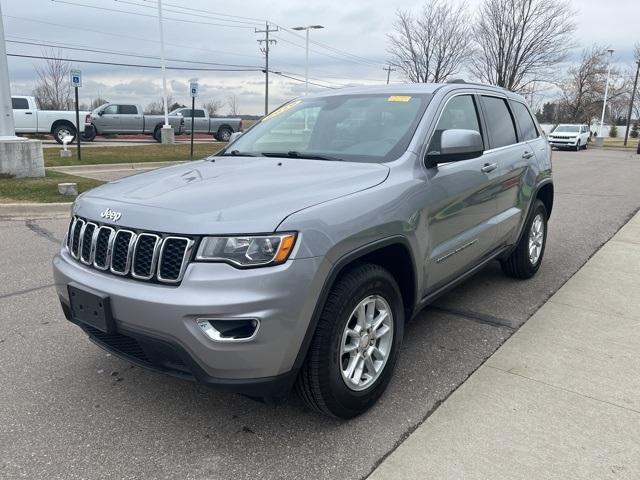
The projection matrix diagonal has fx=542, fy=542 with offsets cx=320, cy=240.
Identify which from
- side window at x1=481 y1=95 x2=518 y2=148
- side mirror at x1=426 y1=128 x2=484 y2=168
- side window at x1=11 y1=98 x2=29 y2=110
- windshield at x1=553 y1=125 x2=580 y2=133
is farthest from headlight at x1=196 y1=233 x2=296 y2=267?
windshield at x1=553 y1=125 x2=580 y2=133

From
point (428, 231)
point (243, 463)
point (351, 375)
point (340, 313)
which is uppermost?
point (428, 231)

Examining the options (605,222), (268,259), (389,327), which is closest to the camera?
(268,259)

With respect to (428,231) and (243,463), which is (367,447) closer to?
(243,463)

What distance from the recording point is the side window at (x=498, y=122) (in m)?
4.37

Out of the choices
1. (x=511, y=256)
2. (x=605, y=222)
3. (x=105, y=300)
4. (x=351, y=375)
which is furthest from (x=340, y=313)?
(x=605, y=222)

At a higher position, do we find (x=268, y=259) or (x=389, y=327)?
(x=268, y=259)

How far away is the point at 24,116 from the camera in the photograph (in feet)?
72.2

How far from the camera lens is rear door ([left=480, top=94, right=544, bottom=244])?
4.30 metres

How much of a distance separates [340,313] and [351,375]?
420 millimetres

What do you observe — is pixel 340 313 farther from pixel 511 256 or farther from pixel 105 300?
pixel 511 256

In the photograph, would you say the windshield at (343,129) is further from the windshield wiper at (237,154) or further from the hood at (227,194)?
the hood at (227,194)

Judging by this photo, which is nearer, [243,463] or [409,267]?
[243,463]

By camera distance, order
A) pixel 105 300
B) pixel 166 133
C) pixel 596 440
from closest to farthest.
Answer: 1. pixel 105 300
2. pixel 596 440
3. pixel 166 133

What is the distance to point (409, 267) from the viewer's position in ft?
10.1
